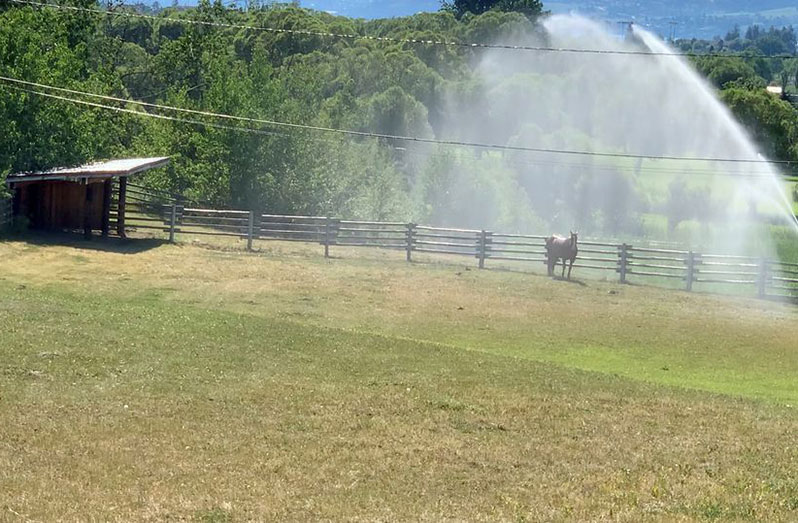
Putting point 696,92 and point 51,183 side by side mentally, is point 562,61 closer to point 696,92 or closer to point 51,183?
point 696,92

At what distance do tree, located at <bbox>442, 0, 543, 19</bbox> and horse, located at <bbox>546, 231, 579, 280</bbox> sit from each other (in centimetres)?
8753

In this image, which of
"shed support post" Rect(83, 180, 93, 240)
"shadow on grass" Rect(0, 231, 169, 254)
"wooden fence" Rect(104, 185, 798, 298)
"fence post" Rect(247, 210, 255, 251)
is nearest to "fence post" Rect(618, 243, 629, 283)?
"wooden fence" Rect(104, 185, 798, 298)

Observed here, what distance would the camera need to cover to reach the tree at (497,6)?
12463 cm

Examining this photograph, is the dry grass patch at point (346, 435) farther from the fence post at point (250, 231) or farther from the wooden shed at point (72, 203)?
the wooden shed at point (72, 203)

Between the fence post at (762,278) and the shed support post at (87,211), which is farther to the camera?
the shed support post at (87,211)

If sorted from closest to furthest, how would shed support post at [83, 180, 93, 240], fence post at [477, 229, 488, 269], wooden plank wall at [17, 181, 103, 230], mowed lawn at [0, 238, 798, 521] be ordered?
mowed lawn at [0, 238, 798, 521]
fence post at [477, 229, 488, 269]
shed support post at [83, 180, 93, 240]
wooden plank wall at [17, 181, 103, 230]

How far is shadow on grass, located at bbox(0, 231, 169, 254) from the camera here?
109ft

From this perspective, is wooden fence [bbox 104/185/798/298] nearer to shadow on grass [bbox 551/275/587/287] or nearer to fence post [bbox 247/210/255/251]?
fence post [bbox 247/210/255/251]

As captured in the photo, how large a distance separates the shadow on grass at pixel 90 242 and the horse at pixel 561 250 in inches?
508

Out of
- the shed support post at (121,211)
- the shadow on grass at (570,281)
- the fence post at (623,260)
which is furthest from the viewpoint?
the shed support post at (121,211)

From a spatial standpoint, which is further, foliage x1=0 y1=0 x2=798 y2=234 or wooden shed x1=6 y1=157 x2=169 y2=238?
foliage x1=0 y1=0 x2=798 y2=234

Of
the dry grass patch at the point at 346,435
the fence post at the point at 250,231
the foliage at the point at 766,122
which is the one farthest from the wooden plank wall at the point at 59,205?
the foliage at the point at 766,122

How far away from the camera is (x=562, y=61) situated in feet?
287

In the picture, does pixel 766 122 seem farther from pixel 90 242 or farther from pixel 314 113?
pixel 90 242
